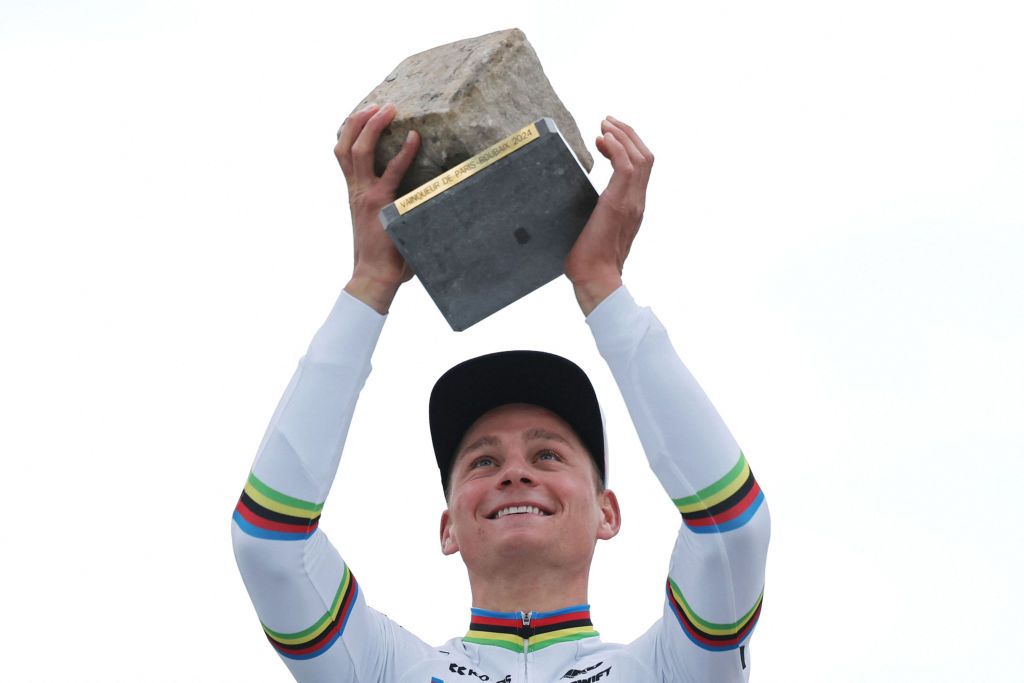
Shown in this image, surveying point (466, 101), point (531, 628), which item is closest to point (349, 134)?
point (466, 101)

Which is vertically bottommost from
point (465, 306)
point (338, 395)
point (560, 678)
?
point (560, 678)

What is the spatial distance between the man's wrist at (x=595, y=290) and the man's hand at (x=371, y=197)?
0.57 m

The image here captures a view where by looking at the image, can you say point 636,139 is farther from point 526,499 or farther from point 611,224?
point 526,499

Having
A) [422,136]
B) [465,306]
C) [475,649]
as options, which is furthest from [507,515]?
[422,136]

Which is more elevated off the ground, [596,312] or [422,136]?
[422,136]

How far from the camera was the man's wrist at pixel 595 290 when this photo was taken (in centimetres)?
403

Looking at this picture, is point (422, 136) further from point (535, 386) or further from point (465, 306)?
point (535, 386)

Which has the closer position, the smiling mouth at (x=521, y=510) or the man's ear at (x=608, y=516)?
the smiling mouth at (x=521, y=510)

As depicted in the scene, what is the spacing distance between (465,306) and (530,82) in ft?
2.52

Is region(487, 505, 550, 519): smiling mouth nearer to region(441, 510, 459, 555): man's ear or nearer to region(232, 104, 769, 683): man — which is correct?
region(232, 104, 769, 683): man

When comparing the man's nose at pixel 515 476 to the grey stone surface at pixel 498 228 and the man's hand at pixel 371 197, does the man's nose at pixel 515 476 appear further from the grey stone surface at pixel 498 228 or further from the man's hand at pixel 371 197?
the man's hand at pixel 371 197

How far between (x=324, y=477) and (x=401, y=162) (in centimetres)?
101

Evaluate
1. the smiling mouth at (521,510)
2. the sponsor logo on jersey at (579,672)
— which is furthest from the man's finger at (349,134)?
the sponsor logo on jersey at (579,672)

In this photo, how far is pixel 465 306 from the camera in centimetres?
426
